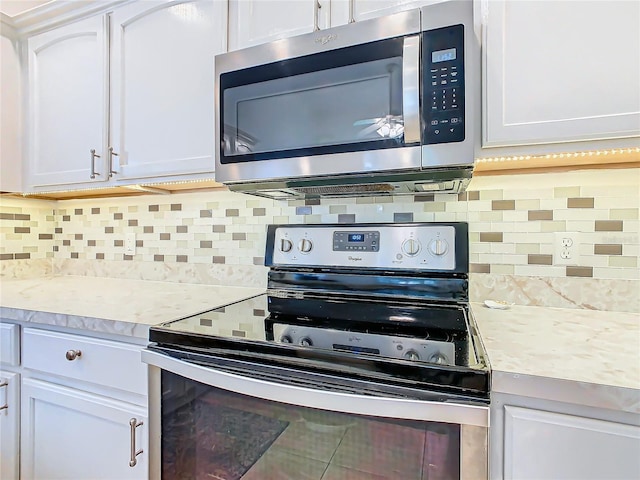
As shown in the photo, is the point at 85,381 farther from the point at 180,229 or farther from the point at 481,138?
the point at 481,138

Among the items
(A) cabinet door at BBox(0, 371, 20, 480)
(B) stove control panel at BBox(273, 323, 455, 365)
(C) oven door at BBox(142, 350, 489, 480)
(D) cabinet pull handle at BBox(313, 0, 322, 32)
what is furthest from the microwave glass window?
(A) cabinet door at BBox(0, 371, 20, 480)

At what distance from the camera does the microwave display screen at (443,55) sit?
0.85 metres

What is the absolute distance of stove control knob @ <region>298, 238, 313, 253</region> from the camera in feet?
4.33

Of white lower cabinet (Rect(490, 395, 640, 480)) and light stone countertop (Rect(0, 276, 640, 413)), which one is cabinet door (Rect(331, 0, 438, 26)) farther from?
white lower cabinet (Rect(490, 395, 640, 480))

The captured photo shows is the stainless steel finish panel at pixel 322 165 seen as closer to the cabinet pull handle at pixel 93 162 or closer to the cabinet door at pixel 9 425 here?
the cabinet pull handle at pixel 93 162

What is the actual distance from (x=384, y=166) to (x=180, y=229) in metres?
1.07

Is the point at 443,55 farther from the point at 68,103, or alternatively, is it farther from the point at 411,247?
the point at 68,103

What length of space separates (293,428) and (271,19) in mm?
1147

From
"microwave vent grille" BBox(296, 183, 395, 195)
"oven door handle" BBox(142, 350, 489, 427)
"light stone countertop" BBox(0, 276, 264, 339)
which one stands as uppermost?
"microwave vent grille" BBox(296, 183, 395, 195)

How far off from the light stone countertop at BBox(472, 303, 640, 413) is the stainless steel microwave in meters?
0.41

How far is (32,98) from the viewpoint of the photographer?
156 cm

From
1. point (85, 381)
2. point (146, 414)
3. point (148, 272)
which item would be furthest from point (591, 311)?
point (148, 272)

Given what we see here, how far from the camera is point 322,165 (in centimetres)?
98

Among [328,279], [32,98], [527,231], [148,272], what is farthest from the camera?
[148,272]
